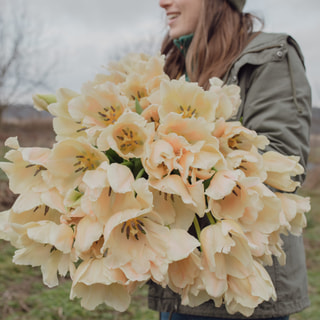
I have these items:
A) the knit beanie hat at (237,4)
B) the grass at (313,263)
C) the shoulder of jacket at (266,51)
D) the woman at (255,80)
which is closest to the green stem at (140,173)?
the woman at (255,80)

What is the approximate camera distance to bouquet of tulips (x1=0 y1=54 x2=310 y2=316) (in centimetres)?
75

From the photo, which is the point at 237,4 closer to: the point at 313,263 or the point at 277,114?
the point at 277,114

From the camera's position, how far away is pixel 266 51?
133cm

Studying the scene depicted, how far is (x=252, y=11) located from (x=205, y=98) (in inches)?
40.0

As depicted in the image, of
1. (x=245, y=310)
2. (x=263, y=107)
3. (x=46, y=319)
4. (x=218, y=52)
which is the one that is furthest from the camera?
(x=46, y=319)

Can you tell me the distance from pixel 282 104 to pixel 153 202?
64 cm

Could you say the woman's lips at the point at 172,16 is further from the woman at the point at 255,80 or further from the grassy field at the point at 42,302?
the grassy field at the point at 42,302

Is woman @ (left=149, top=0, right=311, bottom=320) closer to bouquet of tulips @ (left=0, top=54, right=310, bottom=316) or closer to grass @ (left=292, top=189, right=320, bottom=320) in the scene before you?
bouquet of tulips @ (left=0, top=54, right=310, bottom=316)

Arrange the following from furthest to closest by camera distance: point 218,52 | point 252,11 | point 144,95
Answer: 1. point 252,11
2. point 218,52
3. point 144,95

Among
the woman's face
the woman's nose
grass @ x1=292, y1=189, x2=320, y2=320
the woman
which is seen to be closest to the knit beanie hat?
the woman

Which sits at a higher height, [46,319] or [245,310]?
[245,310]

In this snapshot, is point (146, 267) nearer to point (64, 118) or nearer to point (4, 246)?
point (64, 118)

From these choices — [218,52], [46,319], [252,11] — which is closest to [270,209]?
[218,52]

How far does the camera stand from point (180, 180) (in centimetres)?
76
